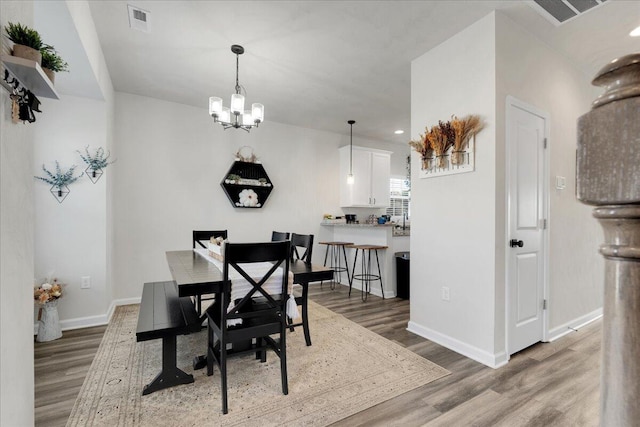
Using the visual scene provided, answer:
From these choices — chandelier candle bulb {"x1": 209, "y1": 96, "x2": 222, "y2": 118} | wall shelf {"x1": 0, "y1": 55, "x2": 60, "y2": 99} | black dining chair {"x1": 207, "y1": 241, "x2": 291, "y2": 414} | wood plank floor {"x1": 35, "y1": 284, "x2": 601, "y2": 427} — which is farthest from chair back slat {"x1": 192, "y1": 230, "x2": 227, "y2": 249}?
wall shelf {"x1": 0, "y1": 55, "x2": 60, "y2": 99}

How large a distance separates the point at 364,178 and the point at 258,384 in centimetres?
419

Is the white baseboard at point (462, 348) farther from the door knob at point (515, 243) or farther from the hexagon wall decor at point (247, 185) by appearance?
the hexagon wall decor at point (247, 185)

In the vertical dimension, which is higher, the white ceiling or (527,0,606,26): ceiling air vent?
the white ceiling

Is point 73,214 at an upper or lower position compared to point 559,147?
lower

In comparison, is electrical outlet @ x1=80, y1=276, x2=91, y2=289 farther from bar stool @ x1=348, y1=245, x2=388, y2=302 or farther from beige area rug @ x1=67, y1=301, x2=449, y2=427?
bar stool @ x1=348, y1=245, x2=388, y2=302

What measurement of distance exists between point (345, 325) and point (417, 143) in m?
1.98

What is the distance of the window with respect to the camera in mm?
6664

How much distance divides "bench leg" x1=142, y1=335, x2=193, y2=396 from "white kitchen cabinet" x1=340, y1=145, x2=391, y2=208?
4.03 m

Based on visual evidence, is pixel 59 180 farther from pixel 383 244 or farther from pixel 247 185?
pixel 383 244

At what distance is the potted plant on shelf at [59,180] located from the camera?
2955mm

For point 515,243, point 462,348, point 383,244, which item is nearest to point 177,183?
point 383,244

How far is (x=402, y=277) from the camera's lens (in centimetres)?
424

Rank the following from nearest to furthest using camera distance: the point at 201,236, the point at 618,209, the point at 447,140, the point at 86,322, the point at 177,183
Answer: the point at 618,209 → the point at 447,140 → the point at 86,322 → the point at 201,236 → the point at 177,183

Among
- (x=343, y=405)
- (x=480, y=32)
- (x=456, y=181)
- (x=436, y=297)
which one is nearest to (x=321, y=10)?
(x=480, y=32)
